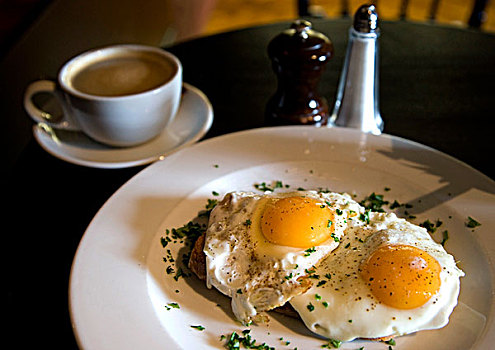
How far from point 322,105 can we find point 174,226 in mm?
752

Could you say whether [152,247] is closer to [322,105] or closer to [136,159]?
[136,159]

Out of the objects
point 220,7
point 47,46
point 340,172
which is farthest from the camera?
point 220,7

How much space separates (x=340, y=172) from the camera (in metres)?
1.63

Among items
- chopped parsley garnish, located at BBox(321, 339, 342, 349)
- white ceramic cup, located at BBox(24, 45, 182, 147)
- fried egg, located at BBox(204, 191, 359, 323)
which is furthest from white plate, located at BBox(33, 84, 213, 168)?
chopped parsley garnish, located at BBox(321, 339, 342, 349)

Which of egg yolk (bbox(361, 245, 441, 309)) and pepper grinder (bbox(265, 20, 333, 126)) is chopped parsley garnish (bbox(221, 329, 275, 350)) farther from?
pepper grinder (bbox(265, 20, 333, 126))

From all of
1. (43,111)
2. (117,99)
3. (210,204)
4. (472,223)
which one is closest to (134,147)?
(117,99)

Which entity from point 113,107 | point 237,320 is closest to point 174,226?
point 237,320

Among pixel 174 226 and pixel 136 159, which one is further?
pixel 136 159

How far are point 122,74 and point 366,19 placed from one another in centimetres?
91

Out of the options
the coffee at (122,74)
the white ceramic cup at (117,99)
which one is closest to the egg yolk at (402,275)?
the white ceramic cup at (117,99)

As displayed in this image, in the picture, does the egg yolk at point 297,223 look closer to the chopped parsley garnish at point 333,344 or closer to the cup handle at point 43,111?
the chopped parsley garnish at point 333,344

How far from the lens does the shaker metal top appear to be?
1695mm

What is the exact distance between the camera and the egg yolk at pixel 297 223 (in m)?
1.29

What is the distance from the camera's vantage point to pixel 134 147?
6.14ft
